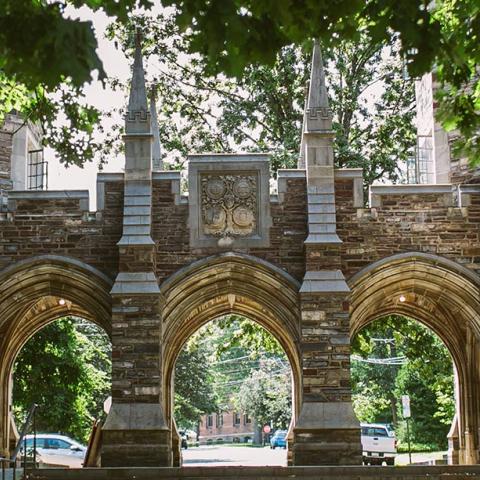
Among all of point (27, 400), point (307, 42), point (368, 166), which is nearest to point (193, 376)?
point (27, 400)

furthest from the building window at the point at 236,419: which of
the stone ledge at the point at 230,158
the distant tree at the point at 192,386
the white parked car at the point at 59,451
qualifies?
the stone ledge at the point at 230,158

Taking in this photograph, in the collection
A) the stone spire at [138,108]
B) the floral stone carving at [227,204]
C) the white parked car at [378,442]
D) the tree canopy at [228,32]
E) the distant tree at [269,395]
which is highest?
the stone spire at [138,108]

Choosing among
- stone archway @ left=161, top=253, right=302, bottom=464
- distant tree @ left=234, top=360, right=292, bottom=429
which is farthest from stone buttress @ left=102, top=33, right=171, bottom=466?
distant tree @ left=234, top=360, right=292, bottom=429

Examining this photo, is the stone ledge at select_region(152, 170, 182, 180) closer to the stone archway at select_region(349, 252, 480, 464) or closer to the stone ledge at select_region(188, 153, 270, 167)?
the stone ledge at select_region(188, 153, 270, 167)

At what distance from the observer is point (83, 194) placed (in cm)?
1688

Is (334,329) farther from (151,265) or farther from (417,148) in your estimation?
(417,148)

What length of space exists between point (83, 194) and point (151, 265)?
1894 mm

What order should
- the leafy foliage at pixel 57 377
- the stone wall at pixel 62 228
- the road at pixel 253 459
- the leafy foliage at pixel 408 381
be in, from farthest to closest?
the road at pixel 253 459 < the leafy foliage at pixel 57 377 < the leafy foliage at pixel 408 381 < the stone wall at pixel 62 228

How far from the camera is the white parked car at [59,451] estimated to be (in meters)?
24.9

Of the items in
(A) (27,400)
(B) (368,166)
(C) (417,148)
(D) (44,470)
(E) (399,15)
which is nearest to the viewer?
(E) (399,15)

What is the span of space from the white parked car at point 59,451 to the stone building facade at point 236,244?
8.66 metres

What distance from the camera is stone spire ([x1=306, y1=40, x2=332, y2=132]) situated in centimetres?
1641

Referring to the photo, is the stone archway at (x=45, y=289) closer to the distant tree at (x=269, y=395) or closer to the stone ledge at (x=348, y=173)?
the stone ledge at (x=348, y=173)

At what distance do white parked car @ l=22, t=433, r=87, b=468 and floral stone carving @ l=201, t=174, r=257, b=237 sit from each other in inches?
416
